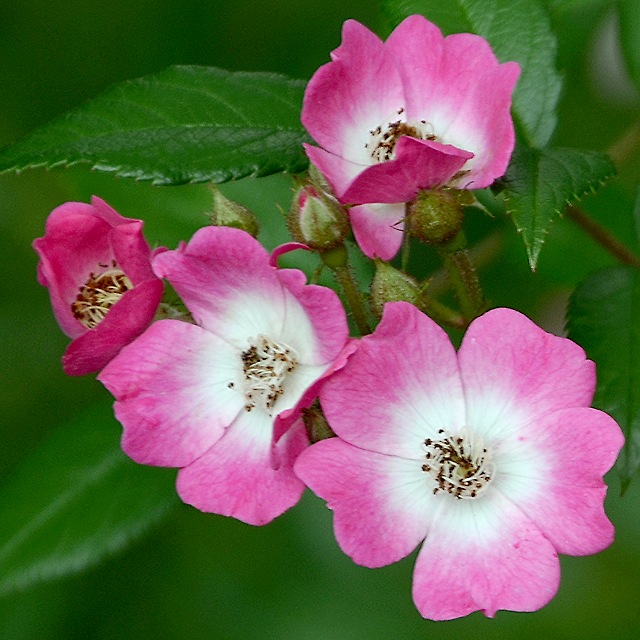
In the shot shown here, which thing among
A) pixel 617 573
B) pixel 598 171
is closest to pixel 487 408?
pixel 598 171

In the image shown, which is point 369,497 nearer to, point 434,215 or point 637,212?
point 434,215

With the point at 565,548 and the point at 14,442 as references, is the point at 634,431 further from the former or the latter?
the point at 14,442

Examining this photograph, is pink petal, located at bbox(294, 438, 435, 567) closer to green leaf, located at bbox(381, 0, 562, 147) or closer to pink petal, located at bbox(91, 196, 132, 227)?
pink petal, located at bbox(91, 196, 132, 227)

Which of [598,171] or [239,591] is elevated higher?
[598,171]

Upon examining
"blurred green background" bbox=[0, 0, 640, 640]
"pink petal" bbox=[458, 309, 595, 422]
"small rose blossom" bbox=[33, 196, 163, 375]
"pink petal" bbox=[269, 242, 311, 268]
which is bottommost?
"blurred green background" bbox=[0, 0, 640, 640]

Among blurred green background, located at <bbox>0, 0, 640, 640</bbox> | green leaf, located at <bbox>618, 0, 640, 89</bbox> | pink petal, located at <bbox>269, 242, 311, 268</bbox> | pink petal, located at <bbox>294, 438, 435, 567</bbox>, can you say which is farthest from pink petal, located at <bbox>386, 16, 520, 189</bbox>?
green leaf, located at <bbox>618, 0, 640, 89</bbox>

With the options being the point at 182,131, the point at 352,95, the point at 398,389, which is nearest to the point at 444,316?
the point at 398,389

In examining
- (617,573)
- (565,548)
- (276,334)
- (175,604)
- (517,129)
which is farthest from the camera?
(617,573)
